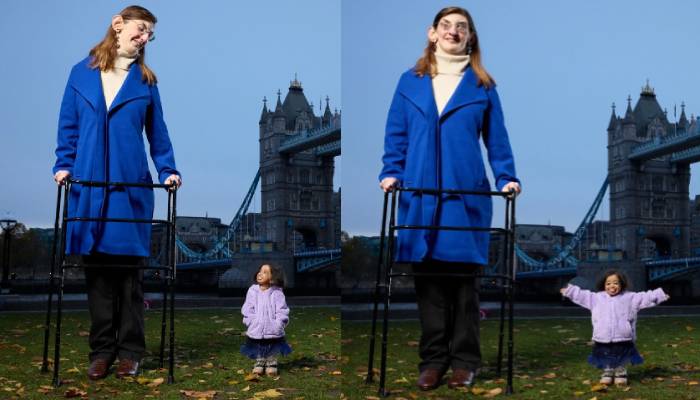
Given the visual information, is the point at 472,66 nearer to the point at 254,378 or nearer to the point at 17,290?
the point at 254,378

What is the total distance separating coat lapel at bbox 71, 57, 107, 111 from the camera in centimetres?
455

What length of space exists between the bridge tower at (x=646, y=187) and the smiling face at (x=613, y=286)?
209 cm

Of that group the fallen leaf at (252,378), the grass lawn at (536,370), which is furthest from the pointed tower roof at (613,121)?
the fallen leaf at (252,378)

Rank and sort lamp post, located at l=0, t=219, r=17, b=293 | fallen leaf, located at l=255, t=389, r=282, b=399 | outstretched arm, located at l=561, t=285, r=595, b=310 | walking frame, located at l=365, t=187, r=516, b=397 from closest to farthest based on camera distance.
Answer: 1. walking frame, located at l=365, t=187, r=516, b=397
2. outstretched arm, located at l=561, t=285, r=595, b=310
3. fallen leaf, located at l=255, t=389, r=282, b=399
4. lamp post, located at l=0, t=219, r=17, b=293

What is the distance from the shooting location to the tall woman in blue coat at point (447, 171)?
12.4 ft

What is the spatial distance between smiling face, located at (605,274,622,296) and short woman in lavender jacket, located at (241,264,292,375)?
1.66 m

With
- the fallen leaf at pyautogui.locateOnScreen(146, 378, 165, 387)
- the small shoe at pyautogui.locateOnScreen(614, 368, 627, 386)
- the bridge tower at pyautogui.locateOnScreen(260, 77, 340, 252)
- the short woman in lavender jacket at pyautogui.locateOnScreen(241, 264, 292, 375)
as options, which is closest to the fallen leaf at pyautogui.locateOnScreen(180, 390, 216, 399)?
the fallen leaf at pyautogui.locateOnScreen(146, 378, 165, 387)

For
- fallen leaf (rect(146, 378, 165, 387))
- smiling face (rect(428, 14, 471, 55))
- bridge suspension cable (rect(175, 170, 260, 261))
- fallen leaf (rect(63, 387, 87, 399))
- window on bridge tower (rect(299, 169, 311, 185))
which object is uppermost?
smiling face (rect(428, 14, 471, 55))

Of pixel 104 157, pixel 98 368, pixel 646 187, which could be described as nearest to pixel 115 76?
pixel 104 157

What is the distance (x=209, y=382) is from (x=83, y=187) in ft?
3.87

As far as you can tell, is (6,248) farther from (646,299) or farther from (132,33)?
(646,299)

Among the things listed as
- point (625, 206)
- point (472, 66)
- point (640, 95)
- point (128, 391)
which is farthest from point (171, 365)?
point (625, 206)

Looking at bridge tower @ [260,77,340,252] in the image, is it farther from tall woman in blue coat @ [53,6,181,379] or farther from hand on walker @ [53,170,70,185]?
hand on walker @ [53,170,70,185]

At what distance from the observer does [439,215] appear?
12.4ft
